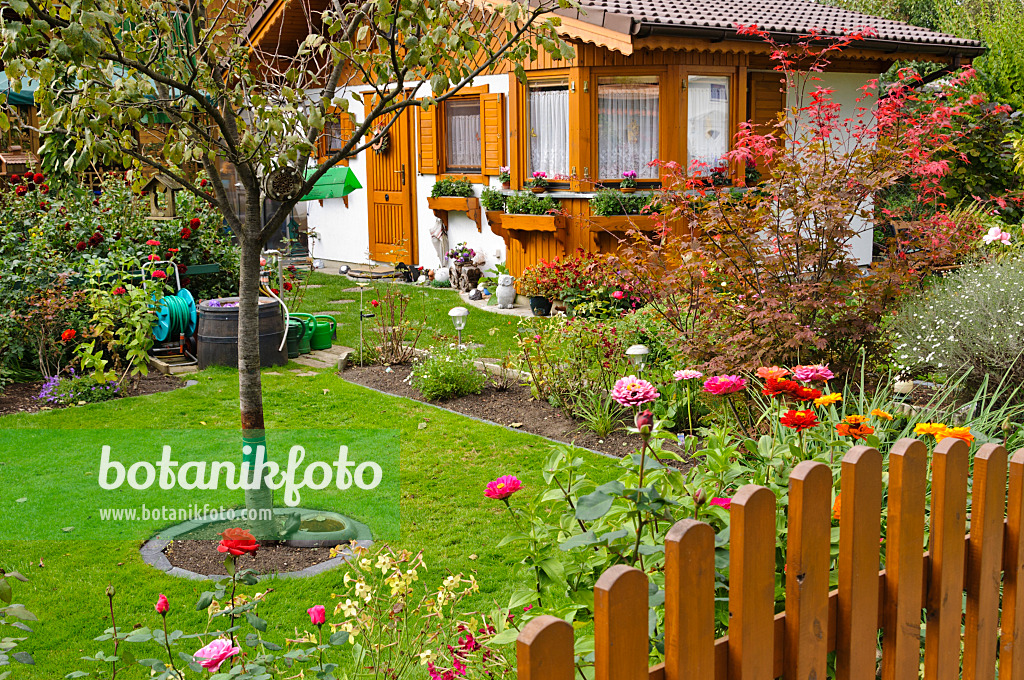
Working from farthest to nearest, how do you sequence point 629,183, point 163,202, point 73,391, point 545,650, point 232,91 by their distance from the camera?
point 629,183 < point 163,202 < point 73,391 < point 232,91 < point 545,650

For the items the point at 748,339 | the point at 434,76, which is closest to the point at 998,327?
the point at 748,339

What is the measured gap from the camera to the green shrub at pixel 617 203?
1120 cm

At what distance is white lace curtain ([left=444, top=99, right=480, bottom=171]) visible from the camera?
1388 cm

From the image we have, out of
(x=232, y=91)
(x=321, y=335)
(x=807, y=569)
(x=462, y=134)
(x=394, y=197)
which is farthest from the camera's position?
(x=394, y=197)

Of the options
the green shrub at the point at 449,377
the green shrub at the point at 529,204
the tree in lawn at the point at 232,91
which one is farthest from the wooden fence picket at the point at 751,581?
the green shrub at the point at 529,204

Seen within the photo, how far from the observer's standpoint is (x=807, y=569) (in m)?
1.78

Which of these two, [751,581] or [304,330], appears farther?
[304,330]

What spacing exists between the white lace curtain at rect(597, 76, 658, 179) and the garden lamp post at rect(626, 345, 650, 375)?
19.3 ft

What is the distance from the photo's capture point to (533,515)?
2.58 meters

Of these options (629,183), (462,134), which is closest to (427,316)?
(629,183)

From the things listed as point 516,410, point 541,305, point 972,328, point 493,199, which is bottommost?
point 516,410

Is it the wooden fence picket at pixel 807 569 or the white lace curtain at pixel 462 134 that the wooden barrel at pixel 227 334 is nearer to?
the white lace curtain at pixel 462 134

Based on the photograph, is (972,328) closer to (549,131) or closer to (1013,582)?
(1013,582)

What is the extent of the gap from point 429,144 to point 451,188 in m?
1.06
